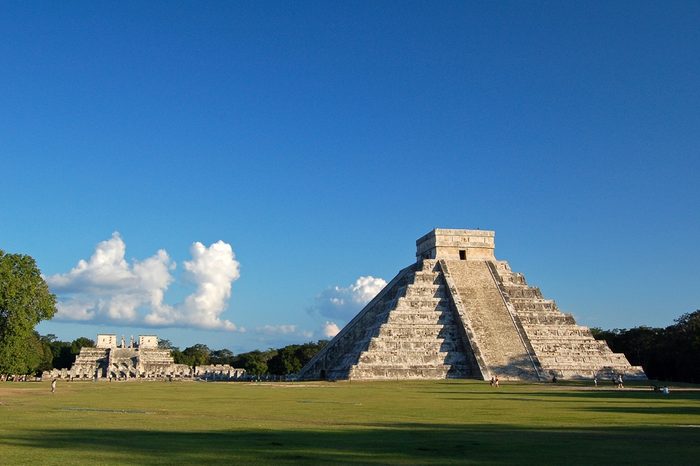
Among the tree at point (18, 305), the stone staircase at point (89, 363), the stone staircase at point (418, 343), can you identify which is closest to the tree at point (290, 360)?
the stone staircase at point (89, 363)

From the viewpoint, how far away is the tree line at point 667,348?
51281 mm

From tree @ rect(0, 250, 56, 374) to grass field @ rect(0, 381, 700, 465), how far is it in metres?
24.0

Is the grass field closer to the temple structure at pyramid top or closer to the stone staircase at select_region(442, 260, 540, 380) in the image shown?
the stone staircase at select_region(442, 260, 540, 380)

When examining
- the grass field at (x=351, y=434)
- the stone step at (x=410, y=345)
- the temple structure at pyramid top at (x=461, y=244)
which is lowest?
the grass field at (x=351, y=434)

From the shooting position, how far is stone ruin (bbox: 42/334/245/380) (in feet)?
266

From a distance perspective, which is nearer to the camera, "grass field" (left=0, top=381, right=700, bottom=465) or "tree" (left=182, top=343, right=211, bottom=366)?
"grass field" (left=0, top=381, right=700, bottom=465)

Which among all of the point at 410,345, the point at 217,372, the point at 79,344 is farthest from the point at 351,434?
the point at 79,344

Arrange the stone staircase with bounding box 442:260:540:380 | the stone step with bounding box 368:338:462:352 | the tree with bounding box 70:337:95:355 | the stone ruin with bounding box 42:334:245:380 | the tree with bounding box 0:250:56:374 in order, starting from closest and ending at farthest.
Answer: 1. the tree with bounding box 0:250:56:374
2. the stone staircase with bounding box 442:260:540:380
3. the stone step with bounding box 368:338:462:352
4. the stone ruin with bounding box 42:334:245:380
5. the tree with bounding box 70:337:95:355

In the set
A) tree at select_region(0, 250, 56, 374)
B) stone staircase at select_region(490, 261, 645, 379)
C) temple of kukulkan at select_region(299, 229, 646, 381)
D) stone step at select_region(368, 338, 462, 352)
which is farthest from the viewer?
stone step at select_region(368, 338, 462, 352)

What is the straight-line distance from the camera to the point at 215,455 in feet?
33.0

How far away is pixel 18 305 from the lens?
4231 cm

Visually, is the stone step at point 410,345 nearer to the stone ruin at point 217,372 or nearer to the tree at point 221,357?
the stone ruin at point 217,372

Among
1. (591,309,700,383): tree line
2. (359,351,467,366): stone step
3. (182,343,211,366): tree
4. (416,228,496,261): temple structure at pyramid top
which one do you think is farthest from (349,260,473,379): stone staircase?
(182,343,211,366): tree

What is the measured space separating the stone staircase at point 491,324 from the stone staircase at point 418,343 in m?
1.41
